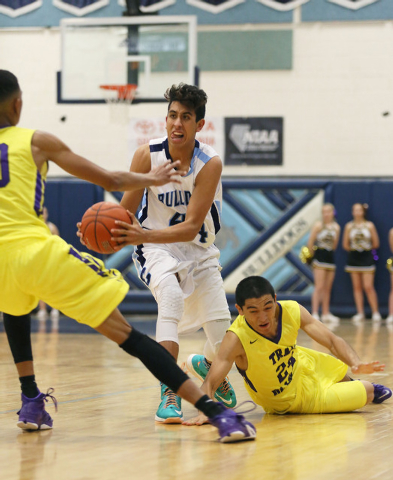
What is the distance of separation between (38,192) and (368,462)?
1872mm

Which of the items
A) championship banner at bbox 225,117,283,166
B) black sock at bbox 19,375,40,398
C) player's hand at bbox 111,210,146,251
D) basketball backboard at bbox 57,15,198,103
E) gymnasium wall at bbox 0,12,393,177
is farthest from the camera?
championship banner at bbox 225,117,283,166

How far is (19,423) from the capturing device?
3691mm

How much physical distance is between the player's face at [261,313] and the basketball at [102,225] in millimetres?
824

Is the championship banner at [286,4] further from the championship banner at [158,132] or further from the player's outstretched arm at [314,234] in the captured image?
the player's outstretched arm at [314,234]

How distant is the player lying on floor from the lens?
3979 mm

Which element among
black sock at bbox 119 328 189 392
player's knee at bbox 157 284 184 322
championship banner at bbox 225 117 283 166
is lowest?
black sock at bbox 119 328 189 392

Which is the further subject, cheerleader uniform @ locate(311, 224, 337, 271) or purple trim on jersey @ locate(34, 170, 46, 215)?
cheerleader uniform @ locate(311, 224, 337, 271)

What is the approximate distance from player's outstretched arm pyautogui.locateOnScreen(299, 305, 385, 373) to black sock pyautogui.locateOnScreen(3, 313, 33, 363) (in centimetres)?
153

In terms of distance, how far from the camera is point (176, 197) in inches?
171

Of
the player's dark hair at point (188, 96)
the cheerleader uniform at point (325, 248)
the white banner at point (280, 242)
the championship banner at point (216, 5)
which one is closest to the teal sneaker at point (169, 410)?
the player's dark hair at point (188, 96)

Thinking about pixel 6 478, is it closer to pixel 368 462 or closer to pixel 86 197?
pixel 368 462

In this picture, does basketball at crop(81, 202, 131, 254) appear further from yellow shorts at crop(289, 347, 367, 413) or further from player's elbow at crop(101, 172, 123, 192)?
yellow shorts at crop(289, 347, 367, 413)

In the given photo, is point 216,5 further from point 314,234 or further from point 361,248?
point 361,248

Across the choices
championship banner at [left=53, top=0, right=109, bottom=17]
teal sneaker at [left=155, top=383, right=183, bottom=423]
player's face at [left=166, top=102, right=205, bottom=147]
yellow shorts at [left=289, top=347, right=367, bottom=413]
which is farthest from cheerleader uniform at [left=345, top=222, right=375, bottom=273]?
teal sneaker at [left=155, top=383, right=183, bottom=423]
